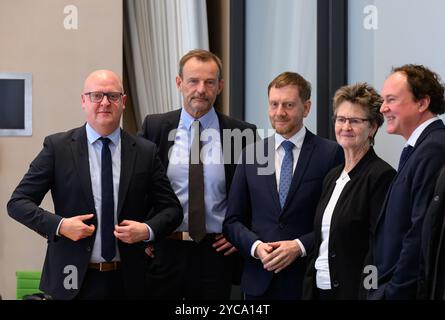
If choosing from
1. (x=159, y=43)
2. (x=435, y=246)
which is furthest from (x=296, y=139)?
(x=159, y=43)

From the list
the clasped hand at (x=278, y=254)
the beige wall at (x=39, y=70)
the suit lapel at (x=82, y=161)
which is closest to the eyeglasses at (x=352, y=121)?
the clasped hand at (x=278, y=254)

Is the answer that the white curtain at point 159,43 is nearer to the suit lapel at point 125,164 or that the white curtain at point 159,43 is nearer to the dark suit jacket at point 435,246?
the suit lapel at point 125,164

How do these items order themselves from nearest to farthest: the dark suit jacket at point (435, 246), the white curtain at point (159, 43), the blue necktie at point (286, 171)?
the dark suit jacket at point (435, 246), the blue necktie at point (286, 171), the white curtain at point (159, 43)

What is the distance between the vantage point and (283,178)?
360 cm

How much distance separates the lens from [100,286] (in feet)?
11.2

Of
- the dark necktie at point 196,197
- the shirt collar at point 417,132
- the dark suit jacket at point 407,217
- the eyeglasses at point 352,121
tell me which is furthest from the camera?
the dark necktie at point 196,197

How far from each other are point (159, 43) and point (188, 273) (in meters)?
2.50

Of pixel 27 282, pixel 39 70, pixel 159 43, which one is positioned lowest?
pixel 27 282

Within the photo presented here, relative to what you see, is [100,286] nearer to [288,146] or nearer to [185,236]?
[185,236]

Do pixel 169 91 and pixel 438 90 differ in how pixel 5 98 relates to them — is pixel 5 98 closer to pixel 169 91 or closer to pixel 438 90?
pixel 169 91

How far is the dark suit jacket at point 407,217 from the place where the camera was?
2.80 meters

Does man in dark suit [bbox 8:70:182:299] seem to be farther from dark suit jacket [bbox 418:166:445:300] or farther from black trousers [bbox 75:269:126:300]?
dark suit jacket [bbox 418:166:445:300]
